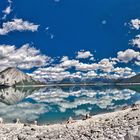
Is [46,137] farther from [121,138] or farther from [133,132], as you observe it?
[133,132]

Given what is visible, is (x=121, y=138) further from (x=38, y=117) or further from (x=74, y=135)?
(x=38, y=117)

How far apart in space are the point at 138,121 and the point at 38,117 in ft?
108

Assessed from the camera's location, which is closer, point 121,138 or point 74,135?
point 121,138

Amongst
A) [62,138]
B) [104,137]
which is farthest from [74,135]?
[104,137]

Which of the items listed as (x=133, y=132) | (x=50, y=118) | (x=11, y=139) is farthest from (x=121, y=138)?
(x=50, y=118)

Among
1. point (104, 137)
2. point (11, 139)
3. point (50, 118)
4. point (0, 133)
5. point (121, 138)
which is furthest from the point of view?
point (50, 118)

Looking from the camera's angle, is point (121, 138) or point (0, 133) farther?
point (0, 133)

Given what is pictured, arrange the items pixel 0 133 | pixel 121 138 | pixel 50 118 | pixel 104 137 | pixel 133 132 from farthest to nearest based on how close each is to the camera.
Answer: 1. pixel 50 118
2. pixel 0 133
3. pixel 104 137
4. pixel 121 138
5. pixel 133 132

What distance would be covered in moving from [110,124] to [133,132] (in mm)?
10466

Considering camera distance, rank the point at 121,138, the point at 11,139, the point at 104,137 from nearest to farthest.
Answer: the point at 121,138 → the point at 104,137 → the point at 11,139

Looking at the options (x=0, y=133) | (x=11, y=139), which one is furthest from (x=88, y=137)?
(x=0, y=133)

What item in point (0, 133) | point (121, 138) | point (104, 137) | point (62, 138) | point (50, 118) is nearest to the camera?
point (121, 138)

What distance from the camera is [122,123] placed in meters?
25.3

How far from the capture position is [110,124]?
26250mm
